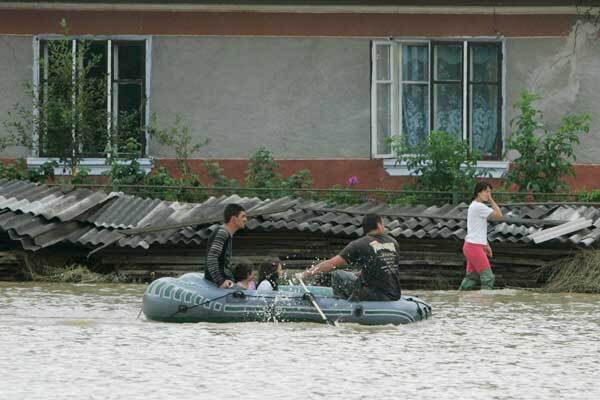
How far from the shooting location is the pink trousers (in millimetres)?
20234

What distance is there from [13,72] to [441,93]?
24.7 ft

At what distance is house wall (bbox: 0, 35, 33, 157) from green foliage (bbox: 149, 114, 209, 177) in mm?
2396

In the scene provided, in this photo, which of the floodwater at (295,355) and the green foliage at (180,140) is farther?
the green foliage at (180,140)

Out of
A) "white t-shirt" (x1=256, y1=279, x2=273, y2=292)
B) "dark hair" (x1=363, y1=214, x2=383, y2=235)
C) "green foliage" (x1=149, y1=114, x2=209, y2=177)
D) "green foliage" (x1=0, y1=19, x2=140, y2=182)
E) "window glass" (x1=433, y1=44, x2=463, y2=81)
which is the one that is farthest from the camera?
"window glass" (x1=433, y1=44, x2=463, y2=81)

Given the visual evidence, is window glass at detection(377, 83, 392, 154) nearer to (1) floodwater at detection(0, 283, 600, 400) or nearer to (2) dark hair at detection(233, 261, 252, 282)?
(1) floodwater at detection(0, 283, 600, 400)

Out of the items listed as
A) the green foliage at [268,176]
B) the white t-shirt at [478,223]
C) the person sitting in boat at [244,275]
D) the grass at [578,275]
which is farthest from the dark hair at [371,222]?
the green foliage at [268,176]

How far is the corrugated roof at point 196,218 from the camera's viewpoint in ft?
68.5

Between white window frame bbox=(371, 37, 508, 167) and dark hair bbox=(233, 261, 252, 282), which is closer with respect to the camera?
dark hair bbox=(233, 261, 252, 282)

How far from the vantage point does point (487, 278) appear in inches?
797

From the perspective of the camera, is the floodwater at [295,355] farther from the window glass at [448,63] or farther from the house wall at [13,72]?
the window glass at [448,63]

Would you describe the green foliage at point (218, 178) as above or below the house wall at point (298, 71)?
below

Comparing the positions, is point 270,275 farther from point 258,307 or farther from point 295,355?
point 295,355

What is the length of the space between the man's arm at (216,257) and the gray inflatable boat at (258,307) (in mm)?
114

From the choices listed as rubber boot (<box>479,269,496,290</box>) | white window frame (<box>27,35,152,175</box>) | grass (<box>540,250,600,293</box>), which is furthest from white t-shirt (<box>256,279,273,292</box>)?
white window frame (<box>27,35,152,175</box>)
